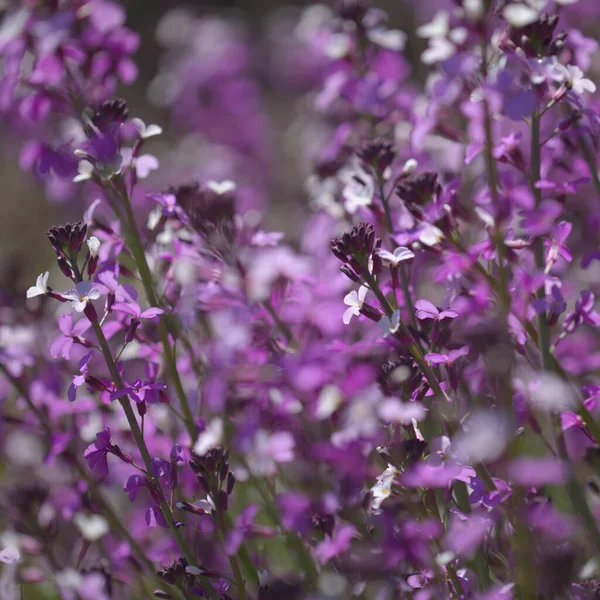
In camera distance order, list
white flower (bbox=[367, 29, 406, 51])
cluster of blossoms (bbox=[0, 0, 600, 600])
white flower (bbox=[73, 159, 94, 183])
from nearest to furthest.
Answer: cluster of blossoms (bbox=[0, 0, 600, 600])
white flower (bbox=[73, 159, 94, 183])
white flower (bbox=[367, 29, 406, 51])

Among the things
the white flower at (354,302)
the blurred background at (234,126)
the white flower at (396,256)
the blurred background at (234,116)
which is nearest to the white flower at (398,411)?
the white flower at (354,302)

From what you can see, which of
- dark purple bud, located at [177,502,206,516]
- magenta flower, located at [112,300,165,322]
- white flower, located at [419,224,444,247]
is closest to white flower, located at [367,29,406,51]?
white flower, located at [419,224,444,247]

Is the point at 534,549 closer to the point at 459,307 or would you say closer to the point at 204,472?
the point at 459,307

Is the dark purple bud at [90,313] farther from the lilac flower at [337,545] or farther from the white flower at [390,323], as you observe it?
the lilac flower at [337,545]

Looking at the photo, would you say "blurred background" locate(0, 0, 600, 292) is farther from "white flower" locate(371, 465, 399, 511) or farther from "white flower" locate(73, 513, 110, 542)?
"white flower" locate(371, 465, 399, 511)

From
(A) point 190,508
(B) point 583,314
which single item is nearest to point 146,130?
(A) point 190,508

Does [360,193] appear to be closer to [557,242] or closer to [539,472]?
[557,242]

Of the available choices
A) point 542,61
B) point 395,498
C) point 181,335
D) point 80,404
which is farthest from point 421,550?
point 80,404
